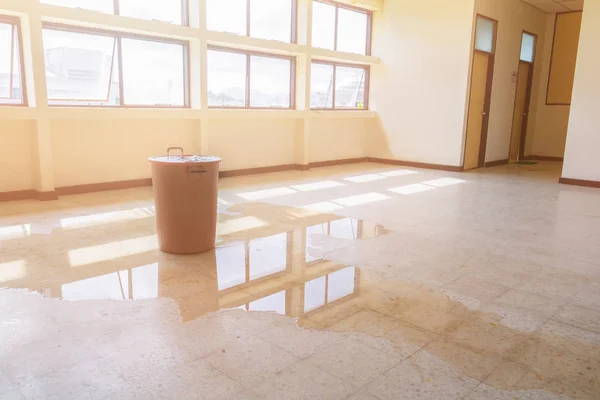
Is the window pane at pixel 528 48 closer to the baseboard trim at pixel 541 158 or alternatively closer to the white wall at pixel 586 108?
the baseboard trim at pixel 541 158

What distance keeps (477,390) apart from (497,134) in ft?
29.2

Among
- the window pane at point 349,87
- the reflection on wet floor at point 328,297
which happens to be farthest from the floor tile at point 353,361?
the window pane at point 349,87

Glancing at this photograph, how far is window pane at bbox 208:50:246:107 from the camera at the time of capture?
7.28 metres

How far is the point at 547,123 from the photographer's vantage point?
11.2 metres

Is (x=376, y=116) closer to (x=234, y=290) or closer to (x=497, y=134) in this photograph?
(x=497, y=134)

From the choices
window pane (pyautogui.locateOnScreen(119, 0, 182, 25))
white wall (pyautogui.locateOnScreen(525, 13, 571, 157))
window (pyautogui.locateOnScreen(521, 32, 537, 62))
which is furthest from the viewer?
white wall (pyautogui.locateOnScreen(525, 13, 571, 157))

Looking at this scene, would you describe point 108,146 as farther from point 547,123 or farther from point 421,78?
point 547,123

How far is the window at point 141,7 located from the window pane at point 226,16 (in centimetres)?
44

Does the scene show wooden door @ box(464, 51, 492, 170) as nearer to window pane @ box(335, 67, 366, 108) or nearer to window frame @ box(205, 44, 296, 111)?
window pane @ box(335, 67, 366, 108)

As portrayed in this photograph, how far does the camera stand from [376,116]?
32.7ft

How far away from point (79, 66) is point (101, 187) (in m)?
1.54

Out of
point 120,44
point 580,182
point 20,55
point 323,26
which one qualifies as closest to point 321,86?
point 323,26

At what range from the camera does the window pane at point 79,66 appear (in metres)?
5.70

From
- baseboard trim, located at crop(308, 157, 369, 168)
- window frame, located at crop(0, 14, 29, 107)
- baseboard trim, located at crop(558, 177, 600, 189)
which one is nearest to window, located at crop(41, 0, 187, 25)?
window frame, located at crop(0, 14, 29, 107)
